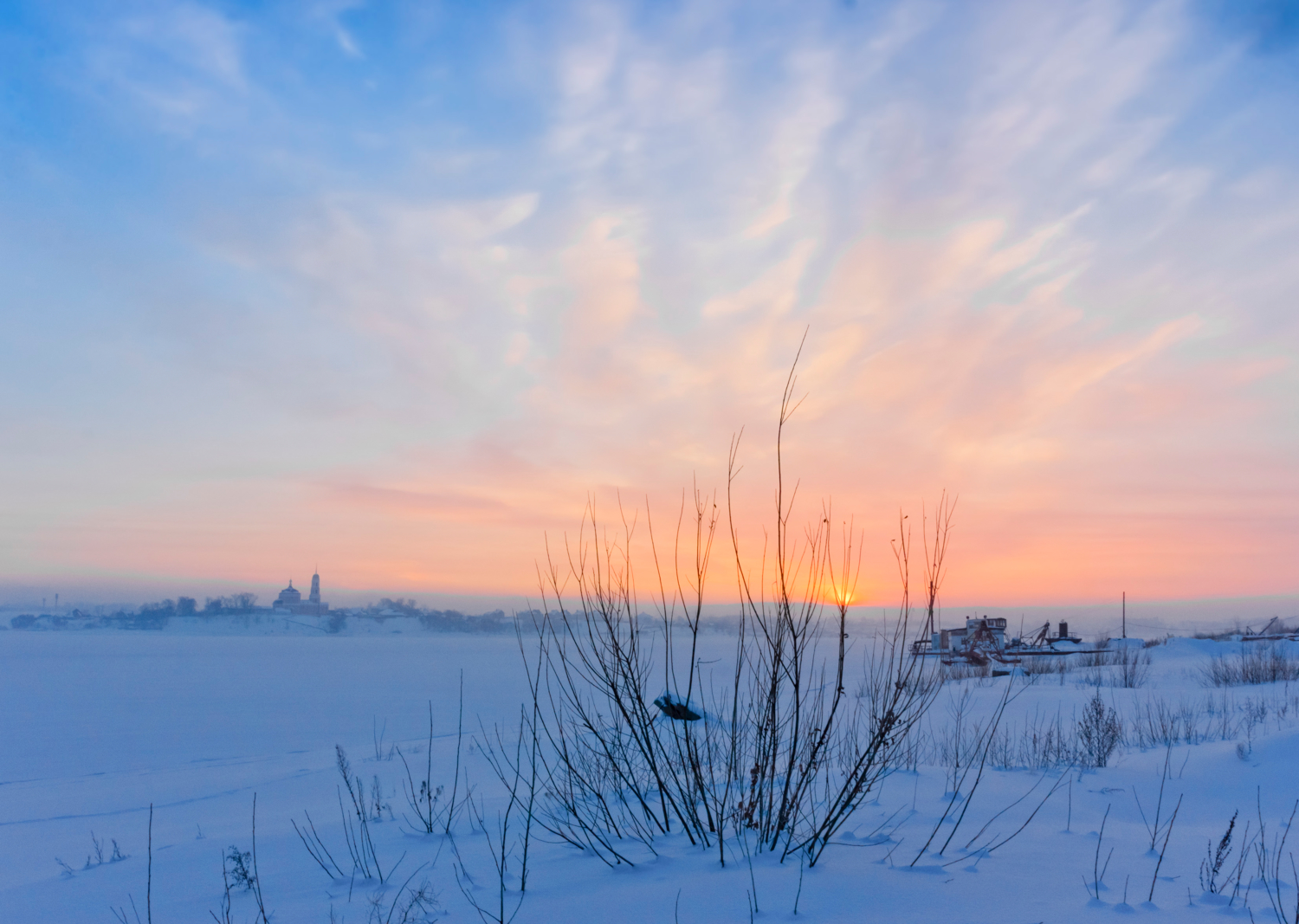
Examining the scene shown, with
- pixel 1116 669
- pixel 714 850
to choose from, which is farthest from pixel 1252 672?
pixel 714 850

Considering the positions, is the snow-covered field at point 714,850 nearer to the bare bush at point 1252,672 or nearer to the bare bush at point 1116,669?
the bare bush at point 1116,669

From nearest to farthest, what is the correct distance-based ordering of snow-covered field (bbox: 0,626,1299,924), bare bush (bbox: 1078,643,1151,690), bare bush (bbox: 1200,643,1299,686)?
snow-covered field (bbox: 0,626,1299,924) → bare bush (bbox: 1200,643,1299,686) → bare bush (bbox: 1078,643,1151,690)

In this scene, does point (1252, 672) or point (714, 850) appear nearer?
point (714, 850)

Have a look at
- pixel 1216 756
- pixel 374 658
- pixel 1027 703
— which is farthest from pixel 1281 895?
pixel 374 658

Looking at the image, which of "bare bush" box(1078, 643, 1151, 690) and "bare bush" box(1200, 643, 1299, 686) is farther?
"bare bush" box(1078, 643, 1151, 690)

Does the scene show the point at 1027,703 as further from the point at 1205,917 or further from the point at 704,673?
the point at 704,673

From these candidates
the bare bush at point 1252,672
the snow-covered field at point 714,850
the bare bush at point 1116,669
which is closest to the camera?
the snow-covered field at point 714,850

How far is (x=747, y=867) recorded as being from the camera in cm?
375

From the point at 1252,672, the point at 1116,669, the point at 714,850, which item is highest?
the point at 714,850

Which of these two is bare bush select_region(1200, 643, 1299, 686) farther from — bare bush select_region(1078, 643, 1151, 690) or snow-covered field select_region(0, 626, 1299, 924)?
snow-covered field select_region(0, 626, 1299, 924)

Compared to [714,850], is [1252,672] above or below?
below

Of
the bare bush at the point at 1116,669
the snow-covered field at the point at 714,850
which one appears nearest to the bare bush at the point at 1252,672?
the bare bush at the point at 1116,669

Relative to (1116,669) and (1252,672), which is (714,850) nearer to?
(1252,672)

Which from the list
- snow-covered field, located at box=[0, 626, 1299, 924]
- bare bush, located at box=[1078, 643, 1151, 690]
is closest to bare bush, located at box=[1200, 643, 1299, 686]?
bare bush, located at box=[1078, 643, 1151, 690]
